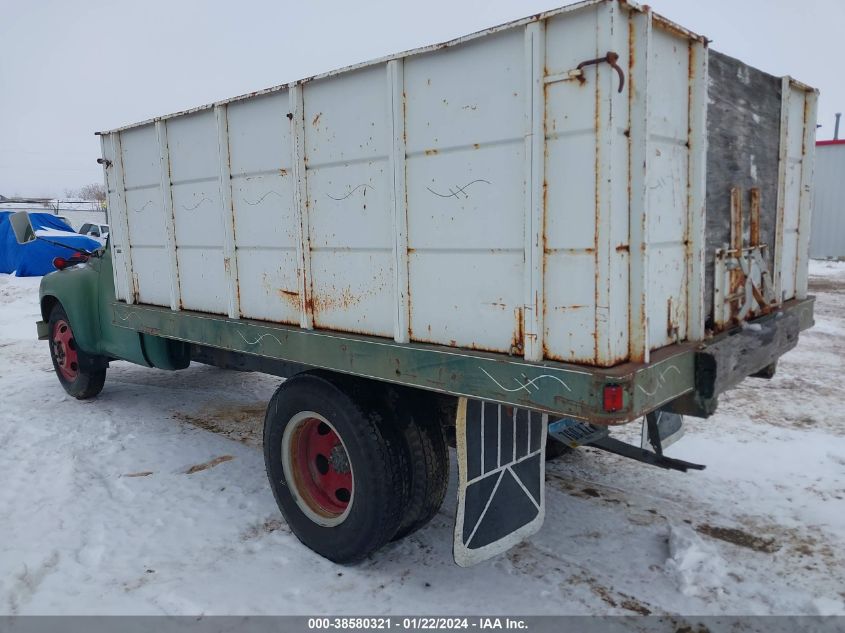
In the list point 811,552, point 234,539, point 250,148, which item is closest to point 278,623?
point 234,539

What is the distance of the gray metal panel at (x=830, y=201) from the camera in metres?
21.1

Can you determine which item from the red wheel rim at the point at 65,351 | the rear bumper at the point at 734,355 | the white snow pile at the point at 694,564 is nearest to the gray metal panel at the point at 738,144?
the rear bumper at the point at 734,355

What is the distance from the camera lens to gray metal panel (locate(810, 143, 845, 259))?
2109cm

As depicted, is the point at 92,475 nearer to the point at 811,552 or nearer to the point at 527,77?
the point at 527,77

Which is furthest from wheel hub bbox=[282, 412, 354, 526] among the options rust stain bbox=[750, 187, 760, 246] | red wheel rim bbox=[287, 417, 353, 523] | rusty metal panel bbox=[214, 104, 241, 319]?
rust stain bbox=[750, 187, 760, 246]

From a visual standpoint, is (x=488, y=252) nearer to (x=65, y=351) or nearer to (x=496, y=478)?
(x=496, y=478)

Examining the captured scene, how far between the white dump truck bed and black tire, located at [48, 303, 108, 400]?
292 cm

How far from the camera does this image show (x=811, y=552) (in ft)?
11.7

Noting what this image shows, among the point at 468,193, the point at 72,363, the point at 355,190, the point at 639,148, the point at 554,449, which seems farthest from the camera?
the point at 72,363

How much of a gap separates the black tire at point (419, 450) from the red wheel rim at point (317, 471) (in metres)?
0.40

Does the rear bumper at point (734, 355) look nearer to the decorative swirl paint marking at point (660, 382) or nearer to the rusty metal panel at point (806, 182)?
the decorative swirl paint marking at point (660, 382)

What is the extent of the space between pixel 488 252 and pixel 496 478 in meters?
1.13

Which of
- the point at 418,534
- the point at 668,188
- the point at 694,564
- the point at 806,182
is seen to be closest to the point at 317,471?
the point at 418,534

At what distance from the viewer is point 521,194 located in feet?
8.67
